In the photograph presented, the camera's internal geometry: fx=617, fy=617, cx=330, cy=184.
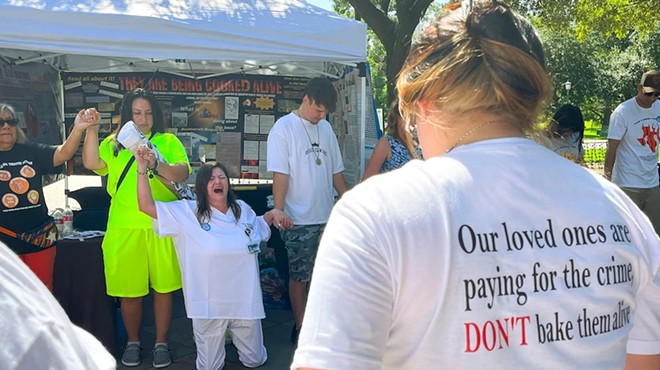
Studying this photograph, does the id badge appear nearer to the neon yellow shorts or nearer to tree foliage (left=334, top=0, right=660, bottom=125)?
the neon yellow shorts

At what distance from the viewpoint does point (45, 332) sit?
2.70ft

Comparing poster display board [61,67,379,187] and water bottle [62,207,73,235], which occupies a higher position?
poster display board [61,67,379,187]

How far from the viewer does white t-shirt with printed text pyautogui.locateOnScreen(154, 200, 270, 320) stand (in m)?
3.80

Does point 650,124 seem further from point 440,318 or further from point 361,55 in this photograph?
point 440,318

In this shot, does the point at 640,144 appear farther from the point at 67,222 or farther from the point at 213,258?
the point at 67,222

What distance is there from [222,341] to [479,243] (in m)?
3.26

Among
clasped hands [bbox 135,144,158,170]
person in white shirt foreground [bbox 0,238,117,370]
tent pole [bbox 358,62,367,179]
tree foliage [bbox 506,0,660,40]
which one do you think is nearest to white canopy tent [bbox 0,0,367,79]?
tent pole [bbox 358,62,367,179]

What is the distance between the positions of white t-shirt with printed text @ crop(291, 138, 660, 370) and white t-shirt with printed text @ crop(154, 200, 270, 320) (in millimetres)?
2990

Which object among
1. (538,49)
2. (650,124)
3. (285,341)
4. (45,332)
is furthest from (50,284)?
(650,124)

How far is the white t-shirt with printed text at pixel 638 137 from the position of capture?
5.65 metres

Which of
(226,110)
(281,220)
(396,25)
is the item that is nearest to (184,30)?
(281,220)

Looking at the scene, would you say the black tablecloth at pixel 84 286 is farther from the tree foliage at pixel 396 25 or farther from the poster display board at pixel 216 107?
the tree foliage at pixel 396 25

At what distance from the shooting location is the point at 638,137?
5.66m

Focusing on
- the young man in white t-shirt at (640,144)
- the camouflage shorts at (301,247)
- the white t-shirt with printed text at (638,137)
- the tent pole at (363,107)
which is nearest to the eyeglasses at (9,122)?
the camouflage shorts at (301,247)
